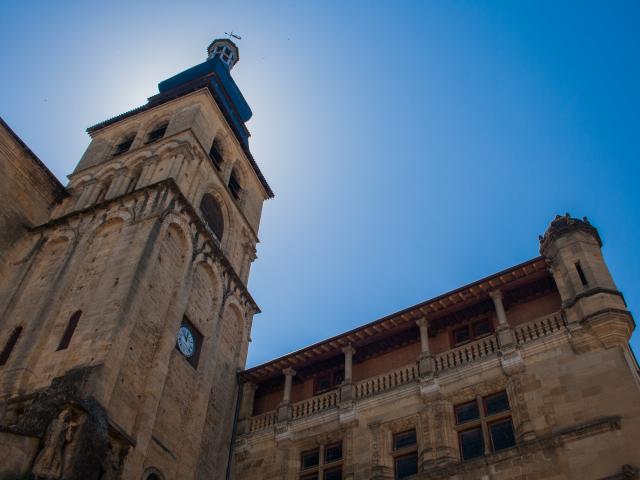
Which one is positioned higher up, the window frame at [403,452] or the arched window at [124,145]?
the arched window at [124,145]

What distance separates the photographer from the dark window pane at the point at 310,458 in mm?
19906

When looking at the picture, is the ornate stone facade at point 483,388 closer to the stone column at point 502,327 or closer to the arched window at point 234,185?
the stone column at point 502,327

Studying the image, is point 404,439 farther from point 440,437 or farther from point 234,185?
point 234,185

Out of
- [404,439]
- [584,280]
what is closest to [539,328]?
[584,280]

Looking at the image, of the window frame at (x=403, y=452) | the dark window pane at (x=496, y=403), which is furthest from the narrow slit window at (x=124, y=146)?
the dark window pane at (x=496, y=403)

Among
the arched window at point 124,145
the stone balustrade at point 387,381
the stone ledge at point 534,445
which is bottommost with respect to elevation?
the stone ledge at point 534,445

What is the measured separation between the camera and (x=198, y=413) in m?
21.3

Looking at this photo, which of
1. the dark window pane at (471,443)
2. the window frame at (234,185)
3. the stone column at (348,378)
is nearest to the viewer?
the dark window pane at (471,443)

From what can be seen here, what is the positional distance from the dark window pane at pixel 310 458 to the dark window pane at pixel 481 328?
6.01m

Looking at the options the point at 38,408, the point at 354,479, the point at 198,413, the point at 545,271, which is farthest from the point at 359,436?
the point at 38,408

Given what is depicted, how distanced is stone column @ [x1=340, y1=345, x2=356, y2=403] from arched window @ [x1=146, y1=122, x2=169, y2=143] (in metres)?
14.7

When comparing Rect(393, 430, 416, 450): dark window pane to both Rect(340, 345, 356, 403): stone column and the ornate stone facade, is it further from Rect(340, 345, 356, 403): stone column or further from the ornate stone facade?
Rect(340, 345, 356, 403): stone column

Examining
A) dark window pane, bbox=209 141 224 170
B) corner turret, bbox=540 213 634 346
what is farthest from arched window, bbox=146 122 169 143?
corner turret, bbox=540 213 634 346

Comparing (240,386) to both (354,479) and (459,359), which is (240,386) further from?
(459,359)
